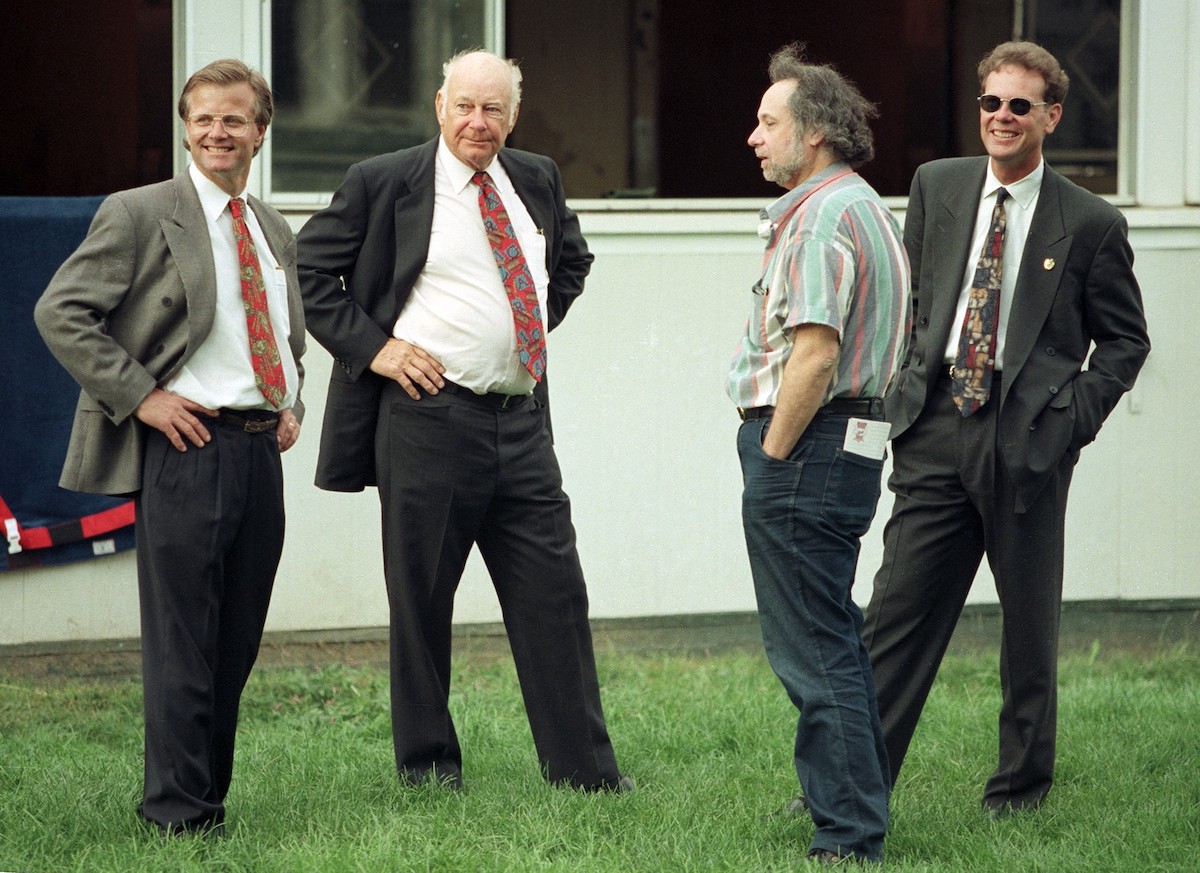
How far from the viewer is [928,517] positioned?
15.8 feet

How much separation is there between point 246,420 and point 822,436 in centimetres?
160

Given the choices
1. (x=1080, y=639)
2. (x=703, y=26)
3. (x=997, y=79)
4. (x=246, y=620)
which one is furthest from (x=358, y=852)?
(x=703, y=26)

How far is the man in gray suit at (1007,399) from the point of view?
A: 4680 mm

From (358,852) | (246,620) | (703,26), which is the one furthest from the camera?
(703,26)

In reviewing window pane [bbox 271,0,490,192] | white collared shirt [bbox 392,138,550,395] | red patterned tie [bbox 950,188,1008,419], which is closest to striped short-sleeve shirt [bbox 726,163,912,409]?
red patterned tie [bbox 950,188,1008,419]

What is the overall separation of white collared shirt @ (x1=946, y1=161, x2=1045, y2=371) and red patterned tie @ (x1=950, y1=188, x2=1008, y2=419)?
3 cm

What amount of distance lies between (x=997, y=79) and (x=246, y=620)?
2694 mm

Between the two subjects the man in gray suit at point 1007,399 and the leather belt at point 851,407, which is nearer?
the leather belt at point 851,407

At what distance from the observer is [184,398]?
436 cm

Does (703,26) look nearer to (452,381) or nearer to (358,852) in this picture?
(452,381)

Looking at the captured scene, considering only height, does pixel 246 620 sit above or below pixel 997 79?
below

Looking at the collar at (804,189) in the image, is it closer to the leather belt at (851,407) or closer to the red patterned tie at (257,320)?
the leather belt at (851,407)

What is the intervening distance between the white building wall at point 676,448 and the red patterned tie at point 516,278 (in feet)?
6.61

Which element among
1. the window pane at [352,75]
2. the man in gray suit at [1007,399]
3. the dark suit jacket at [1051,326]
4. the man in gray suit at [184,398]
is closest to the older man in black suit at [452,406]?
the man in gray suit at [184,398]
